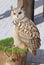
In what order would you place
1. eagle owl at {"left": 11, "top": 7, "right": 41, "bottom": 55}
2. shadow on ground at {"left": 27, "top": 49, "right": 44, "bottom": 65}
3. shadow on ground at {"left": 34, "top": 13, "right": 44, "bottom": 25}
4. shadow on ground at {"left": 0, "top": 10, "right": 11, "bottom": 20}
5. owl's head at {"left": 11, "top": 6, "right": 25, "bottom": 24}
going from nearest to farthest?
owl's head at {"left": 11, "top": 6, "right": 25, "bottom": 24}, eagle owl at {"left": 11, "top": 7, "right": 41, "bottom": 55}, shadow on ground at {"left": 27, "top": 49, "right": 44, "bottom": 65}, shadow on ground at {"left": 34, "top": 13, "right": 44, "bottom": 25}, shadow on ground at {"left": 0, "top": 10, "right": 11, "bottom": 20}

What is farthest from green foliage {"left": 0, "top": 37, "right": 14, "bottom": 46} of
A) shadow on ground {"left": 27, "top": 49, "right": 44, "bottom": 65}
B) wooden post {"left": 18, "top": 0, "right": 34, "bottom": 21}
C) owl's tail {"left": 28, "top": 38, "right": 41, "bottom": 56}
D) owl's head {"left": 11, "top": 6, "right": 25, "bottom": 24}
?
wooden post {"left": 18, "top": 0, "right": 34, "bottom": 21}

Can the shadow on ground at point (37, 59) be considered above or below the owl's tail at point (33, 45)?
below

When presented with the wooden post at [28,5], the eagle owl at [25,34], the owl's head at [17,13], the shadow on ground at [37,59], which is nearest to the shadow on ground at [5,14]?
the wooden post at [28,5]

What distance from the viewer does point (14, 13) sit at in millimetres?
4895

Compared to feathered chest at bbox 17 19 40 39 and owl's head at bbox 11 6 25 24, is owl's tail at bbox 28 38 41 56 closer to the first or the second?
feathered chest at bbox 17 19 40 39

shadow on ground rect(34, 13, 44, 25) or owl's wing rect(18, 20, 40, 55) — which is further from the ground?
owl's wing rect(18, 20, 40, 55)

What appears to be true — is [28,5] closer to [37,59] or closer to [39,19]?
[39,19]

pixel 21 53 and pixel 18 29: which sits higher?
pixel 18 29

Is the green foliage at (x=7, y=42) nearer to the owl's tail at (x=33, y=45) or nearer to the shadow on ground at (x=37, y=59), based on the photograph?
the owl's tail at (x=33, y=45)

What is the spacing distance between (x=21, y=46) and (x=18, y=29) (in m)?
0.30

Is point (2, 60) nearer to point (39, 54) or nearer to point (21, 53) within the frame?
point (21, 53)

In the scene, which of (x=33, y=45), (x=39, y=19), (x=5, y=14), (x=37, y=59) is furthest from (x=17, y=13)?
(x=5, y=14)

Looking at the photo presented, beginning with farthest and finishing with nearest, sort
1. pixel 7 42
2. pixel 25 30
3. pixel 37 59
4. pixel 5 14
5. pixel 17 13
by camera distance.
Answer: pixel 5 14 < pixel 37 59 < pixel 7 42 < pixel 25 30 < pixel 17 13

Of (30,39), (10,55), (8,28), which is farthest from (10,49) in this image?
(8,28)
